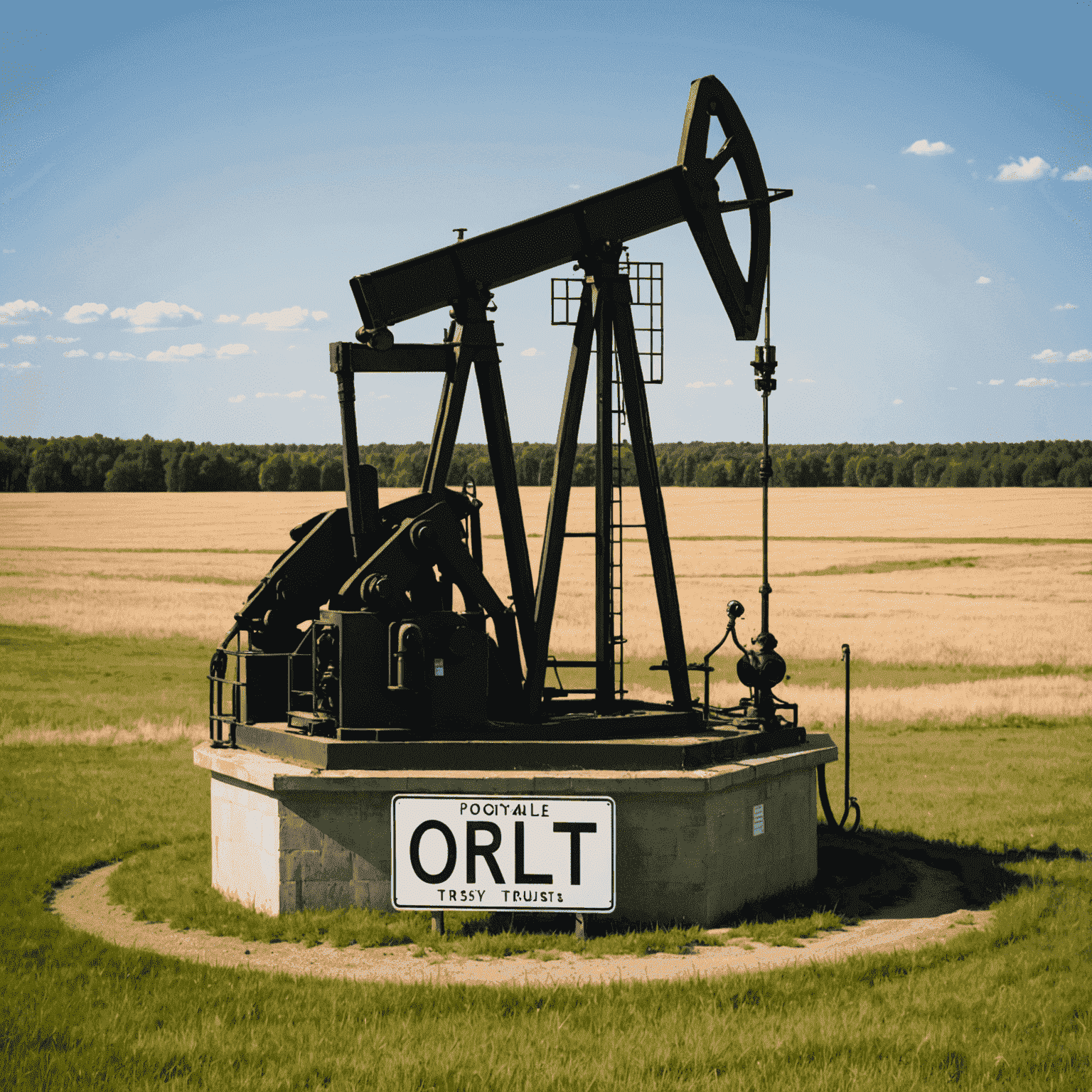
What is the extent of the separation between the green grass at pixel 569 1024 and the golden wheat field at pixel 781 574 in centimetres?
848

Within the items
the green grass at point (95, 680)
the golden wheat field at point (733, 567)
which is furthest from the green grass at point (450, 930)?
the golden wheat field at point (733, 567)

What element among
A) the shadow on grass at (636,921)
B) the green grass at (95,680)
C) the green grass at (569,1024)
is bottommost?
the green grass at (95,680)

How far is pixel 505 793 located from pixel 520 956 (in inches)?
45.8

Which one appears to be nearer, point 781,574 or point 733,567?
point 781,574

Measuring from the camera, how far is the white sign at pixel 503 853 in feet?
30.1

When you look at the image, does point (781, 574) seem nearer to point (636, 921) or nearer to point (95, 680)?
point (95, 680)

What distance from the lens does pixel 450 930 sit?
391 inches

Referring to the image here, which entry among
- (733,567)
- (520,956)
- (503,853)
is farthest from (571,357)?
(733,567)

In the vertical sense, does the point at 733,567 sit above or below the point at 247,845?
above

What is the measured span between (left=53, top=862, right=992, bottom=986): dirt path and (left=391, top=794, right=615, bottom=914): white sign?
397 millimetres

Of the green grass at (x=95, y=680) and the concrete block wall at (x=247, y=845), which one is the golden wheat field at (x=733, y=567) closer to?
the green grass at (x=95, y=680)

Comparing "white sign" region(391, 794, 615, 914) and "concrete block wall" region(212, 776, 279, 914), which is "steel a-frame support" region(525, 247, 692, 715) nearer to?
"white sign" region(391, 794, 615, 914)

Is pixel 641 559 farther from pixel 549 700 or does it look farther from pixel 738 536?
pixel 549 700

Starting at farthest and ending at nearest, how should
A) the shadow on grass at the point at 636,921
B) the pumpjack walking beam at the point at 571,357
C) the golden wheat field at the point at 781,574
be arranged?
1. the golden wheat field at the point at 781,574
2. the pumpjack walking beam at the point at 571,357
3. the shadow on grass at the point at 636,921
